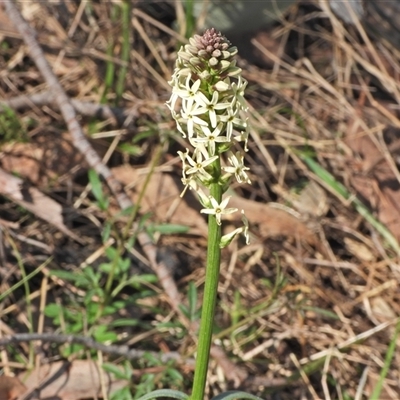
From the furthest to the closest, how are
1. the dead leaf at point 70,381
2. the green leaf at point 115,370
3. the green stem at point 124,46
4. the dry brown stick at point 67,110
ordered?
the green stem at point 124,46, the dry brown stick at point 67,110, the dead leaf at point 70,381, the green leaf at point 115,370

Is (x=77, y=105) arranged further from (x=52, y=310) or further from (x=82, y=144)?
(x=52, y=310)

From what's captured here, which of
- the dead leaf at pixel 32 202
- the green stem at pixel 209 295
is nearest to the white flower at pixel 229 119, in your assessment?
the green stem at pixel 209 295

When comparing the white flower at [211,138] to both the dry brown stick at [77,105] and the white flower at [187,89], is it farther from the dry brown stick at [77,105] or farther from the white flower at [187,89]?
the dry brown stick at [77,105]

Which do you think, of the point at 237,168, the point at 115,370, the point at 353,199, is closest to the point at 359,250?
the point at 353,199

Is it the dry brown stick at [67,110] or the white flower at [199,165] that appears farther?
the dry brown stick at [67,110]

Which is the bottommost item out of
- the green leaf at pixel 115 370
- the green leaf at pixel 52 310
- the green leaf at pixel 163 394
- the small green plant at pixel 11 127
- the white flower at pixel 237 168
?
the green leaf at pixel 115 370

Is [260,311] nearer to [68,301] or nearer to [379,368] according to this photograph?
[379,368]
